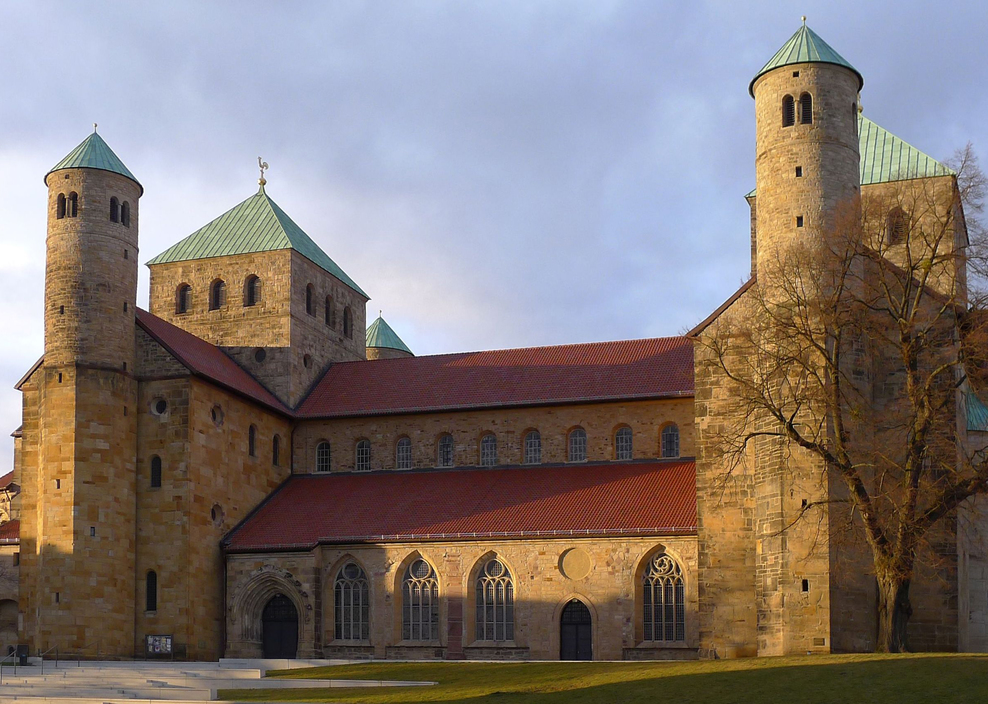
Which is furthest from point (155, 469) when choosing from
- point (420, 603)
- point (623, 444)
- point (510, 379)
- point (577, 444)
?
point (623, 444)

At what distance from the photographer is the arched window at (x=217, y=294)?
61875mm

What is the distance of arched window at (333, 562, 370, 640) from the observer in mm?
50531

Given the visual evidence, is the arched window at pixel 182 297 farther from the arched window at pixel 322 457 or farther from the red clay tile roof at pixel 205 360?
the arched window at pixel 322 457

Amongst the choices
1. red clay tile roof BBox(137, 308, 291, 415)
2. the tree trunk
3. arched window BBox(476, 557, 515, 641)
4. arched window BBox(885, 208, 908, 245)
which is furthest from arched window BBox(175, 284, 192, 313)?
the tree trunk

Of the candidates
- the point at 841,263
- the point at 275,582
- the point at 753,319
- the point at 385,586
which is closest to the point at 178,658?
the point at 275,582

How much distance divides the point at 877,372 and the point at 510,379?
18.8m

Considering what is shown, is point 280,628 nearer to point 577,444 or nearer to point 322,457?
point 322,457

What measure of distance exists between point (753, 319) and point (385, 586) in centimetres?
1750

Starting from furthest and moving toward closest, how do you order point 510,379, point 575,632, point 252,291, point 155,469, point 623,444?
point 252,291
point 510,379
point 623,444
point 155,469
point 575,632

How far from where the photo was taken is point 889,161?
59312 millimetres

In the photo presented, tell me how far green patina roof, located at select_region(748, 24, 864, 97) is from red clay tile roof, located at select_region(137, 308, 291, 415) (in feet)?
77.9

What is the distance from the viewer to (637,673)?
35844 millimetres

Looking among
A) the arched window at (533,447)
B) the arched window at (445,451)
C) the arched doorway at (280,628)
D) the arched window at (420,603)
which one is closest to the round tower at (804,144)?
the arched window at (533,447)

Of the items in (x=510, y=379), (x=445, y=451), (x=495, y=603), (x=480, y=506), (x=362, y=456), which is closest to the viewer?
(x=495, y=603)
